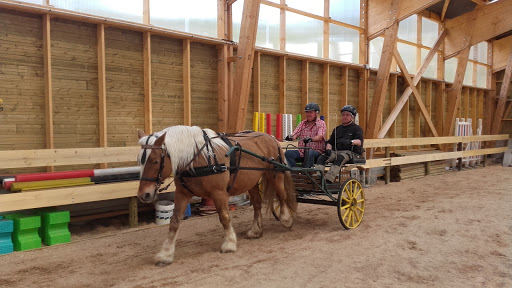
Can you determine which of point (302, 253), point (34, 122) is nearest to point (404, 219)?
point (302, 253)

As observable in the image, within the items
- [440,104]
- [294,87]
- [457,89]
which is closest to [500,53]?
[440,104]

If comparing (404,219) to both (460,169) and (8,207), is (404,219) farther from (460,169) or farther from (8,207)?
(460,169)

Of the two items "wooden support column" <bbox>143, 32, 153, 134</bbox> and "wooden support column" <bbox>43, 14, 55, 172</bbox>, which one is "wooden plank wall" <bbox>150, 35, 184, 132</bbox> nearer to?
"wooden support column" <bbox>143, 32, 153, 134</bbox>

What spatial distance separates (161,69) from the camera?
670cm

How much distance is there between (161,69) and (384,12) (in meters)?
6.88

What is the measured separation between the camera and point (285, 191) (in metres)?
5.15

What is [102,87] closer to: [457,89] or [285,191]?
[285,191]

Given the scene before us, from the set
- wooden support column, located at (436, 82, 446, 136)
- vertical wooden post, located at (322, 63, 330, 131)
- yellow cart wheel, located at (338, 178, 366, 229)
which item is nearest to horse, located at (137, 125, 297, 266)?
yellow cart wheel, located at (338, 178, 366, 229)

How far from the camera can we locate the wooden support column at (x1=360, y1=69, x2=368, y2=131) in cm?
1077

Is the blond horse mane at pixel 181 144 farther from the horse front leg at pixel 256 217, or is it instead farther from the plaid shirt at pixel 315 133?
the plaid shirt at pixel 315 133

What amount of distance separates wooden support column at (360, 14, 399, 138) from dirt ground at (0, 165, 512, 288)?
428cm

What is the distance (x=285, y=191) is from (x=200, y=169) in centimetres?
168

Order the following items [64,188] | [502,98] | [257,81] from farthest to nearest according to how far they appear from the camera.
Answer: [502,98], [257,81], [64,188]

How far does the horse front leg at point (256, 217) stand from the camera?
4.82m
